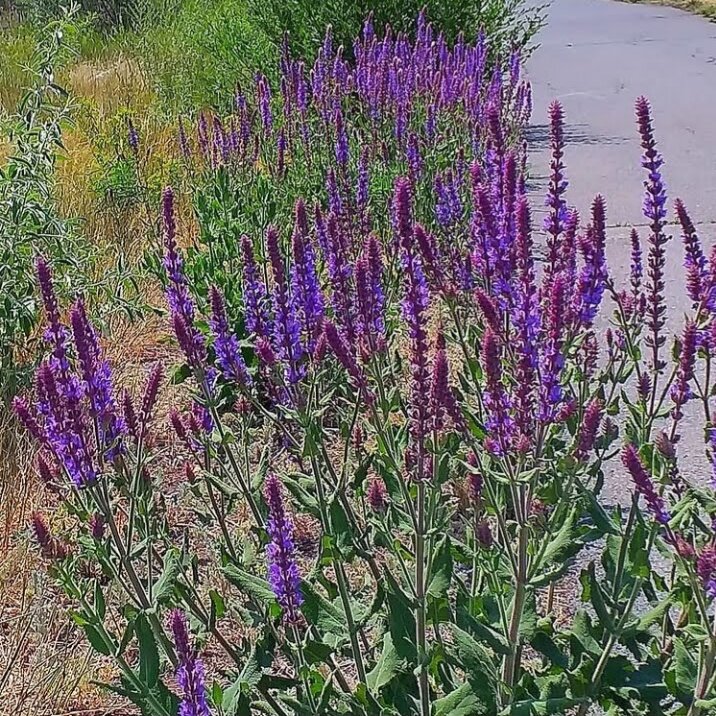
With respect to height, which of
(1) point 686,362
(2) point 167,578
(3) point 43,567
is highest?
(1) point 686,362

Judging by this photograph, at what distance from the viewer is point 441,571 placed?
2229mm

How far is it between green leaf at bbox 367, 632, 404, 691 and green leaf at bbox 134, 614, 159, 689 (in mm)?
489

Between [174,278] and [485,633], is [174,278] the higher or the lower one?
the higher one

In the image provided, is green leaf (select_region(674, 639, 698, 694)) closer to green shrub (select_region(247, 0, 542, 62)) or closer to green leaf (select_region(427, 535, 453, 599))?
green leaf (select_region(427, 535, 453, 599))

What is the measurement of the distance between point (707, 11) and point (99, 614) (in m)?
24.9

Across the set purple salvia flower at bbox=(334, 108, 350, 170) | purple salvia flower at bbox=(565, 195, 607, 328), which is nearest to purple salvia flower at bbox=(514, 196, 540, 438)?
purple salvia flower at bbox=(565, 195, 607, 328)

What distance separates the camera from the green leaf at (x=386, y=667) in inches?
87.8

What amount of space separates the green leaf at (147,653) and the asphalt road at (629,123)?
2212mm

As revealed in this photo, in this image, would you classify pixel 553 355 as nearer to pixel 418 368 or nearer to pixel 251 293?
pixel 418 368

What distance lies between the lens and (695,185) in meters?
8.72

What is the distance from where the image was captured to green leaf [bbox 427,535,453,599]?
2.20 m

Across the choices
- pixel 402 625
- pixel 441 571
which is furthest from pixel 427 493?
pixel 402 625

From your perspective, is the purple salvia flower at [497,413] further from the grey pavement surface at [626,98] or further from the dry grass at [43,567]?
the grey pavement surface at [626,98]

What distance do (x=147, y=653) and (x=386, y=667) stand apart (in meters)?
0.54
